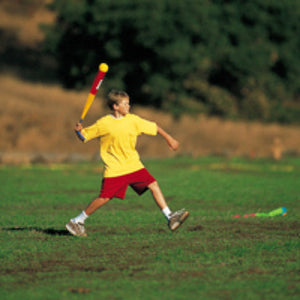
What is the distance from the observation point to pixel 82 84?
124 feet

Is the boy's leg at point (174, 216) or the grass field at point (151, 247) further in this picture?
the boy's leg at point (174, 216)

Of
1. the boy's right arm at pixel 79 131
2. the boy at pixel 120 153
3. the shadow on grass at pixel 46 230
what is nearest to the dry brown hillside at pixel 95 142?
the shadow on grass at pixel 46 230

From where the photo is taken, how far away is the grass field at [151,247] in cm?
621

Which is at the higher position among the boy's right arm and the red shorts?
the boy's right arm

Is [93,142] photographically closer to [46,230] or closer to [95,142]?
[95,142]

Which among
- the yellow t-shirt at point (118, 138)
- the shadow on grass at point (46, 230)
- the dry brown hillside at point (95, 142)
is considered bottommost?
the dry brown hillside at point (95, 142)

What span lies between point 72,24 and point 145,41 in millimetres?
4961

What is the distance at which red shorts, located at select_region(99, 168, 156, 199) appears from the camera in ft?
29.3

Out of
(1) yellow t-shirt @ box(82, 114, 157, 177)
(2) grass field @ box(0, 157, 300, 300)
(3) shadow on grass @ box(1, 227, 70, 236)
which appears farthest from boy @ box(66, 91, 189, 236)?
(3) shadow on grass @ box(1, 227, 70, 236)

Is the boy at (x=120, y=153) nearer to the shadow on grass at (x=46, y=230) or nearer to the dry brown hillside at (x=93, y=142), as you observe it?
the shadow on grass at (x=46, y=230)

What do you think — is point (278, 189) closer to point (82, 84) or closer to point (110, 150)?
point (110, 150)

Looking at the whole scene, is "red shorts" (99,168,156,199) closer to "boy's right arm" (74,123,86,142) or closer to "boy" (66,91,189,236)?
"boy" (66,91,189,236)

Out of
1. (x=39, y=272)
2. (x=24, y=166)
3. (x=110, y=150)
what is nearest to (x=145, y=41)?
(x=24, y=166)

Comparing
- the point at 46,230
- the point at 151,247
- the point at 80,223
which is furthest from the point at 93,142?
the point at 151,247
